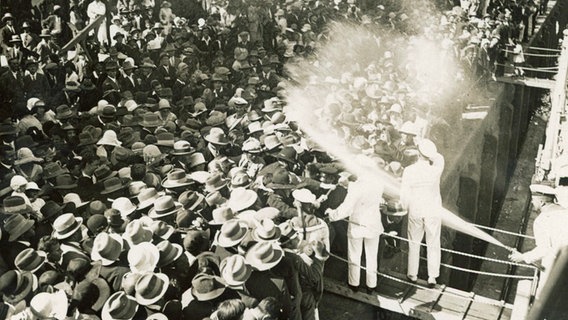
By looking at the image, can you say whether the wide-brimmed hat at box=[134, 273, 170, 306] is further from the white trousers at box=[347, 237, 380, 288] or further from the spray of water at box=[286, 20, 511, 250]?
the spray of water at box=[286, 20, 511, 250]

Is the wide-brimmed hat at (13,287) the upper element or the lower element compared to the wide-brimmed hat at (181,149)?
upper

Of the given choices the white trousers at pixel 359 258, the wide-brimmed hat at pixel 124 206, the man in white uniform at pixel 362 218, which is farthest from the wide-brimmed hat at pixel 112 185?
the white trousers at pixel 359 258

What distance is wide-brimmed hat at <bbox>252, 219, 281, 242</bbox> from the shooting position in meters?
5.21

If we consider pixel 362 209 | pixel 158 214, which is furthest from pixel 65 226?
pixel 362 209

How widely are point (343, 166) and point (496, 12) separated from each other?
45.3ft

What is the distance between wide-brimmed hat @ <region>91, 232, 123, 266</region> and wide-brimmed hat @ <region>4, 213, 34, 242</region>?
2.67ft

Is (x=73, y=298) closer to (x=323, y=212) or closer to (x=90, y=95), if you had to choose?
(x=323, y=212)

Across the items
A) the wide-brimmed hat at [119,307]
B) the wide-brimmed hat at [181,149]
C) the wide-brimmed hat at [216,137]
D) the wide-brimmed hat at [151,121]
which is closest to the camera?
the wide-brimmed hat at [119,307]

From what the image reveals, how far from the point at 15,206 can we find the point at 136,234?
1.47 meters

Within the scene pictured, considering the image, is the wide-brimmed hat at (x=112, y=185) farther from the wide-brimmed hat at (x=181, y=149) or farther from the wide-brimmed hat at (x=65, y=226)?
the wide-brimmed hat at (x=181, y=149)

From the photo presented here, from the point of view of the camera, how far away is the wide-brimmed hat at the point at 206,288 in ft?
15.3

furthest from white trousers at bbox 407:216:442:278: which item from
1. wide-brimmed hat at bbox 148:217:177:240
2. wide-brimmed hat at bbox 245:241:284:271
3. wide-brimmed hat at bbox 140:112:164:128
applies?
wide-brimmed hat at bbox 140:112:164:128

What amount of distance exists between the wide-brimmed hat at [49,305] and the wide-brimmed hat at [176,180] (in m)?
1.95

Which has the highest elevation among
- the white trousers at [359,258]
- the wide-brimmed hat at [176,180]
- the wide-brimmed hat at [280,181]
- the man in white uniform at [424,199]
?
the wide-brimmed hat at [176,180]
